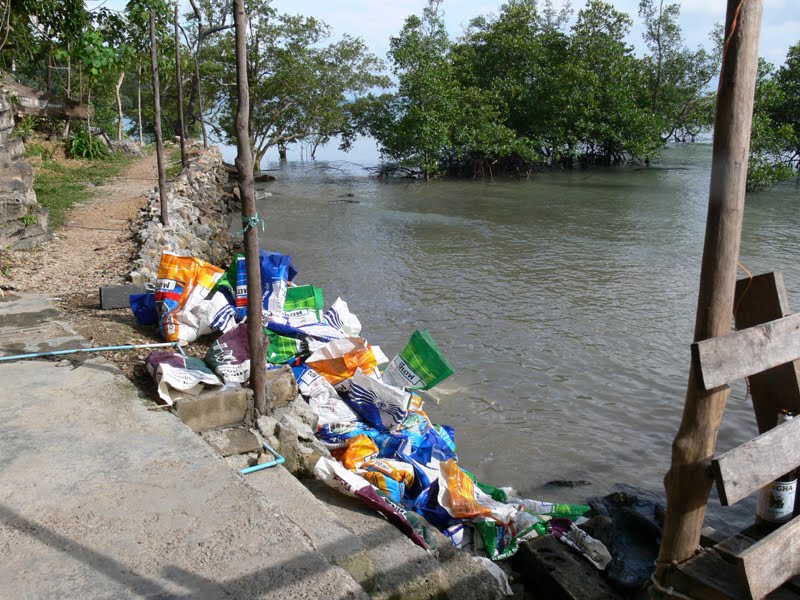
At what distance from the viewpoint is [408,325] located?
9109mm

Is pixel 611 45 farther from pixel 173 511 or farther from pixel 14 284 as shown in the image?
pixel 173 511

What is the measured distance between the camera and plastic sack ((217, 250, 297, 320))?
5.43m

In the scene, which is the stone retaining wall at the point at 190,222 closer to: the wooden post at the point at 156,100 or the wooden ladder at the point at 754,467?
the wooden post at the point at 156,100

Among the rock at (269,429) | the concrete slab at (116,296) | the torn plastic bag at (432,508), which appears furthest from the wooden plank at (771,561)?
the concrete slab at (116,296)

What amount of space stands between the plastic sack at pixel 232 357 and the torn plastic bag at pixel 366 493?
966mm

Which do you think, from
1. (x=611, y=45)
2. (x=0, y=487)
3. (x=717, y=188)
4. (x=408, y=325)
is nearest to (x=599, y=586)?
(x=717, y=188)

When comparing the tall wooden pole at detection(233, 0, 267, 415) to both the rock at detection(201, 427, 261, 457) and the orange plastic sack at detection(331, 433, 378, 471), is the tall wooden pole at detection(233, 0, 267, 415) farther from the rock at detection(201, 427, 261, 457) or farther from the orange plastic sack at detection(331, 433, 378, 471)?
the orange plastic sack at detection(331, 433, 378, 471)

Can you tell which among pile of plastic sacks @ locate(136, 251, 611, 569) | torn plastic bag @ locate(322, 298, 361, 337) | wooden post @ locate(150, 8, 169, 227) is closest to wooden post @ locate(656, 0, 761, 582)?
pile of plastic sacks @ locate(136, 251, 611, 569)

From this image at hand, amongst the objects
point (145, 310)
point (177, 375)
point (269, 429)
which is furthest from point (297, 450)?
point (145, 310)

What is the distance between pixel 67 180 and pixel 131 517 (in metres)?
14.9

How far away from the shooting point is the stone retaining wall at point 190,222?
8641 millimetres

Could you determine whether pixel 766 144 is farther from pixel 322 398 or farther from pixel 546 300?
pixel 322 398

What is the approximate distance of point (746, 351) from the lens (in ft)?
9.01

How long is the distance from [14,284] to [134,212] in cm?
605
